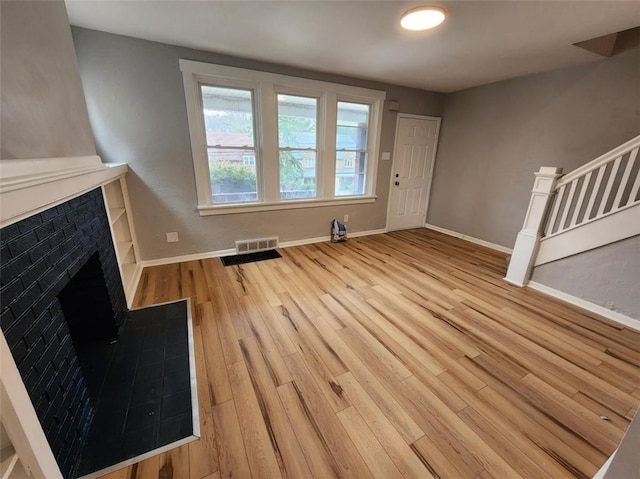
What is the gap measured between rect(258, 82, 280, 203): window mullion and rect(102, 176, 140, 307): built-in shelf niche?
1.53 metres

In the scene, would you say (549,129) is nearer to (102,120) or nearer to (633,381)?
(633,381)

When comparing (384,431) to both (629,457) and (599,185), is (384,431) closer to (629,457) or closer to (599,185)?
(629,457)

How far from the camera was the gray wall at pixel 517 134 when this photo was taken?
2713mm

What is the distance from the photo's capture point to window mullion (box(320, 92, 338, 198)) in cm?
348

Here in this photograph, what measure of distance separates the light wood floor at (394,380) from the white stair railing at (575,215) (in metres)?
0.40

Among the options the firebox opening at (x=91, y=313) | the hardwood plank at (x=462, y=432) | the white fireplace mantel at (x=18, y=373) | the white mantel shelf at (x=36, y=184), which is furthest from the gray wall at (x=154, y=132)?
the hardwood plank at (x=462, y=432)

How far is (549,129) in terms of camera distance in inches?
126

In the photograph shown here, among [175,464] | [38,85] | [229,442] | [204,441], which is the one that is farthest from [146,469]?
[38,85]

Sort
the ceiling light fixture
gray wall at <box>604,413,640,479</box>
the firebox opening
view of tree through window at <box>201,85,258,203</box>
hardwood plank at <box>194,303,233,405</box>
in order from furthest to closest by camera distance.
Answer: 1. view of tree through window at <box>201,85,258,203</box>
2. the ceiling light fixture
3. the firebox opening
4. hardwood plank at <box>194,303,233,405</box>
5. gray wall at <box>604,413,640,479</box>

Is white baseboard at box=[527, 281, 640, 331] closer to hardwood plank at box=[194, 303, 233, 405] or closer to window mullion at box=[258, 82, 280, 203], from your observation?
hardwood plank at box=[194, 303, 233, 405]

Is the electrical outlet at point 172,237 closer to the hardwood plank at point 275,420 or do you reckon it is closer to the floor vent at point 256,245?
the floor vent at point 256,245

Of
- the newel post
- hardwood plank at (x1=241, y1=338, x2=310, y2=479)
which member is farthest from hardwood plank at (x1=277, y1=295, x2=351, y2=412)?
the newel post

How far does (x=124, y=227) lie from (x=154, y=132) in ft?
3.54

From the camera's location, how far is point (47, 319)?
1021 mm
